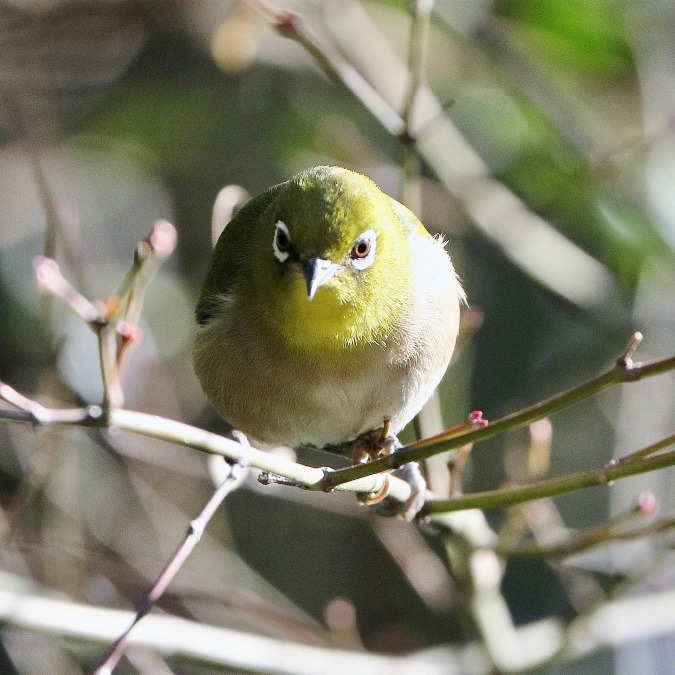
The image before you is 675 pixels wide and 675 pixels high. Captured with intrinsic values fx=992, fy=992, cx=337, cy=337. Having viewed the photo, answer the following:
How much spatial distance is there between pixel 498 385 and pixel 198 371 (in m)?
3.41

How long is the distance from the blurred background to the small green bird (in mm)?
941

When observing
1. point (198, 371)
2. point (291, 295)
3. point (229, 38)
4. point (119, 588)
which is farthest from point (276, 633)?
point (229, 38)

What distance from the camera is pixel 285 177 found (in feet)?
22.8

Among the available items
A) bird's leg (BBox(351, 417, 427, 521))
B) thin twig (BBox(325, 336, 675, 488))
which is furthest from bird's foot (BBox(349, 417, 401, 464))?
thin twig (BBox(325, 336, 675, 488))

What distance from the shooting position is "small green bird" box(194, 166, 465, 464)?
351 cm

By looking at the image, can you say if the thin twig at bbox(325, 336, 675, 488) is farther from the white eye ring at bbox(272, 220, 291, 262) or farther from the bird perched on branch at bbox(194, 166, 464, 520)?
the white eye ring at bbox(272, 220, 291, 262)

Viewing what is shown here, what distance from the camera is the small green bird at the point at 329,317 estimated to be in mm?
3508

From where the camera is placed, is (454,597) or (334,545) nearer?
(454,597)

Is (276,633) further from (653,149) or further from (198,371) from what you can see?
(653,149)

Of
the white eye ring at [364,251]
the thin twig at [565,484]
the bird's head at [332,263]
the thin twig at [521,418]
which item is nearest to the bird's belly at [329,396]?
the bird's head at [332,263]

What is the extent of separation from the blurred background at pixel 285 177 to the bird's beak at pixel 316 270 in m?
1.53

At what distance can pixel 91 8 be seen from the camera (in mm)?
6496

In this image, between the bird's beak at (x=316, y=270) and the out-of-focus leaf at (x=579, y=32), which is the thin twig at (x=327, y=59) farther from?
the out-of-focus leaf at (x=579, y=32)

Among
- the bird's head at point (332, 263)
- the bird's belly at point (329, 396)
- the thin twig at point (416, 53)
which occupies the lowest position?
the bird's belly at point (329, 396)
